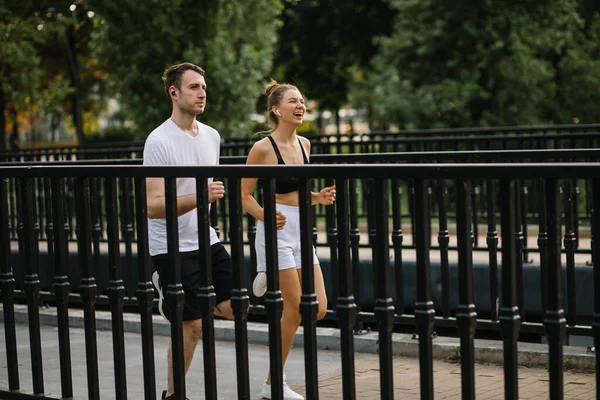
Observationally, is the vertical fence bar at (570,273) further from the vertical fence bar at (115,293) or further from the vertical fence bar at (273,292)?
the vertical fence bar at (115,293)

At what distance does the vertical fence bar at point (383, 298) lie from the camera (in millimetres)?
4445

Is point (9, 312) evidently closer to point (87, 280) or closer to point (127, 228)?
point (87, 280)

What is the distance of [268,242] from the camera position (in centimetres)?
479

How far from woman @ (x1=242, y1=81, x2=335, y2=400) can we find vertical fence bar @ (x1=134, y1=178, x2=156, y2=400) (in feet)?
1.99

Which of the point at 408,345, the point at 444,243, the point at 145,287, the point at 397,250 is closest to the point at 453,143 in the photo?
the point at 408,345

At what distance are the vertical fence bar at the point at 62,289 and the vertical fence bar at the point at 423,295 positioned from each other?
1.99 meters

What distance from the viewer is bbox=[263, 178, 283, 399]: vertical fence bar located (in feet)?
15.5

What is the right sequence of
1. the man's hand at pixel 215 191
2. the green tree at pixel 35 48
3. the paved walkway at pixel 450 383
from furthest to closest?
1. the green tree at pixel 35 48
2. the paved walkway at pixel 450 383
3. the man's hand at pixel 215 191

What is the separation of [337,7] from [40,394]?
135ft

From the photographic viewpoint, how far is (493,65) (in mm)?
25672

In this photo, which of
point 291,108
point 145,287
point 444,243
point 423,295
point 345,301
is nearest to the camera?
point 423,295

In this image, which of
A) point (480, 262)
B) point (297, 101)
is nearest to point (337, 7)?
point (480, 262)

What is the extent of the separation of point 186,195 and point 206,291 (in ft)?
1.46

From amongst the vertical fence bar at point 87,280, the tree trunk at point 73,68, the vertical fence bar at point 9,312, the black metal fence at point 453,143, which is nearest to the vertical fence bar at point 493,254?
the vertical fence bar at point 87,280
